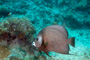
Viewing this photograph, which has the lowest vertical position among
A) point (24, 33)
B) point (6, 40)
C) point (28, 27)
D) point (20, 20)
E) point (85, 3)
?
point (6, 40)

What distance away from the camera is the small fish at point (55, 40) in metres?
1.73

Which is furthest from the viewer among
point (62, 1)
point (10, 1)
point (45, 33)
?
point (62, 1)

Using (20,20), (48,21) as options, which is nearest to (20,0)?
(48,21)

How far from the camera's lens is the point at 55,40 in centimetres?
179

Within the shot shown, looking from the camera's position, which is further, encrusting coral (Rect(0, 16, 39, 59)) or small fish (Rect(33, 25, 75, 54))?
encrusting coral (Rect(0, 16, 39, 59))

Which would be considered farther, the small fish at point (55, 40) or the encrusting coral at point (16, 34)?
the encrusting coral at point (16, 34)

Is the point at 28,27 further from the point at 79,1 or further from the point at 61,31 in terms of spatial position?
the point at 79,1

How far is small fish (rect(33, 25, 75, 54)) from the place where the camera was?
1728 millimetres

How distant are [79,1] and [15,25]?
33.4 feet

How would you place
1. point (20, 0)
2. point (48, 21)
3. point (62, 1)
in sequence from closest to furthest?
point (48, 21)
point (20, 0)
point (62, 1)

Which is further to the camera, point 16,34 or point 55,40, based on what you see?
point 16,34

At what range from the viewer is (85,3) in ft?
→ 34.8

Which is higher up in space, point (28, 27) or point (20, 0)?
point (20, 0)

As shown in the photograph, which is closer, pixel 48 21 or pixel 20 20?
pixel 20 20
